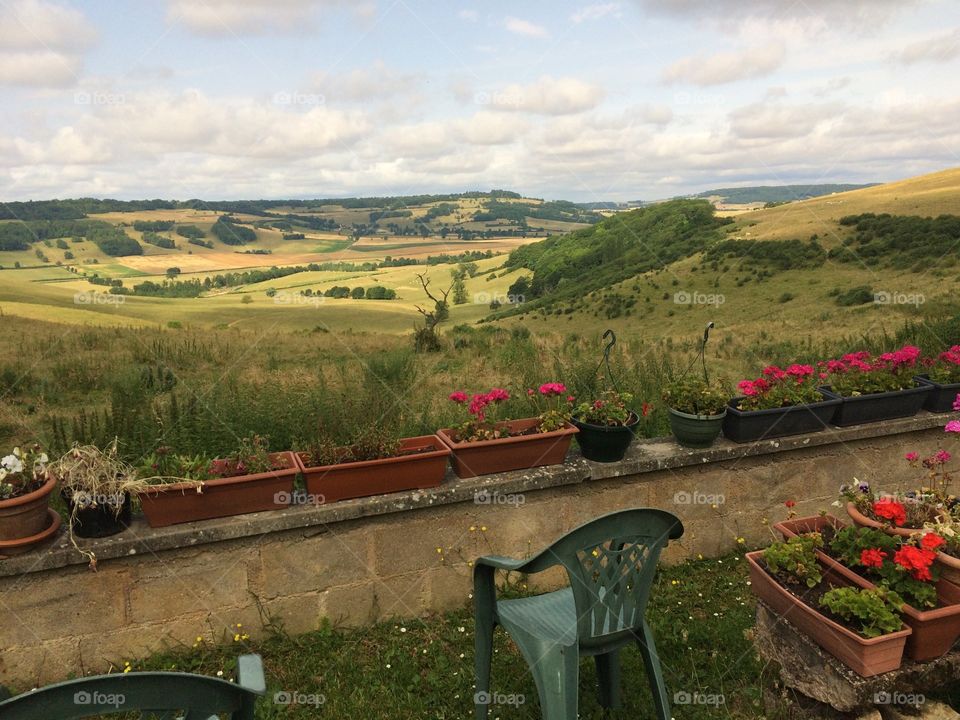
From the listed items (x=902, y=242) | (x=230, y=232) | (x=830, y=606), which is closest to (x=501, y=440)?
(x=830, y=606)

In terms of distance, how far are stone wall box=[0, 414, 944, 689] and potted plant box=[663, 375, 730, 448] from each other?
106 millimetres

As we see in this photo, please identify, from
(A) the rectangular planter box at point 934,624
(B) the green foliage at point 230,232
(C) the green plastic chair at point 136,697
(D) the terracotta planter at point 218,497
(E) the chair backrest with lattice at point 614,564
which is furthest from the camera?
(B) the green foliage at point 230,232

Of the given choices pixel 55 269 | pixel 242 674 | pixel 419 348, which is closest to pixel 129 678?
pixel 242 674

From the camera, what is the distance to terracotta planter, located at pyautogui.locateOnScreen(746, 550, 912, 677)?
2467 mm

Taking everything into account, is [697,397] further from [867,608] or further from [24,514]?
[24,514]

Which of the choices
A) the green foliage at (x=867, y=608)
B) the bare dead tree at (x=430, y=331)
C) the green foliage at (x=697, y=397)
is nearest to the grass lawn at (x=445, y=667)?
the green foliage at (x=867, y=608)

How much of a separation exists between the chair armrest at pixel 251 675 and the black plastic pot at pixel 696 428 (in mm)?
3175

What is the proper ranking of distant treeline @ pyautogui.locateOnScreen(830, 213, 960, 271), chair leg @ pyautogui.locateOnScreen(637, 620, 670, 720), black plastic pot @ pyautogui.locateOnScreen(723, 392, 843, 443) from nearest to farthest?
chair leg @ pyautogui.locateOnScreen(637, 620, 670, 720)
black plastic pot @ pyautogui.locateOnScreen(723, 392, 843, 443)
distant treeline @ pyautogui.locateOnScreen(830, 213, 960, 271)

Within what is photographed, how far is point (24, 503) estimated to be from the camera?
282 centimetres

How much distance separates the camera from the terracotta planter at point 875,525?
9.59 ft

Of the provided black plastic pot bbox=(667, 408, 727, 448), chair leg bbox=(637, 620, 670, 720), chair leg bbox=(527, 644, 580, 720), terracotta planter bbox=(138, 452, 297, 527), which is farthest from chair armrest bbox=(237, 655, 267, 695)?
black plastic pot bbox=(667, 408, 727, 448)

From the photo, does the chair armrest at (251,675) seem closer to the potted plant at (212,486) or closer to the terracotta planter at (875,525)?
the potted plant at (212,486)

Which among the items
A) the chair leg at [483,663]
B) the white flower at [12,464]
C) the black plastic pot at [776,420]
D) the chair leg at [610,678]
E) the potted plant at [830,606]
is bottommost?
the chair leg at [610,678]

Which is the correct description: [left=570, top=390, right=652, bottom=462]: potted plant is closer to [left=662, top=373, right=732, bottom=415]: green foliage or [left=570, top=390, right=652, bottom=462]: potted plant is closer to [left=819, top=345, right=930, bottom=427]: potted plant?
[left=662, top=373, right=732, bottom=415]: green foliage
